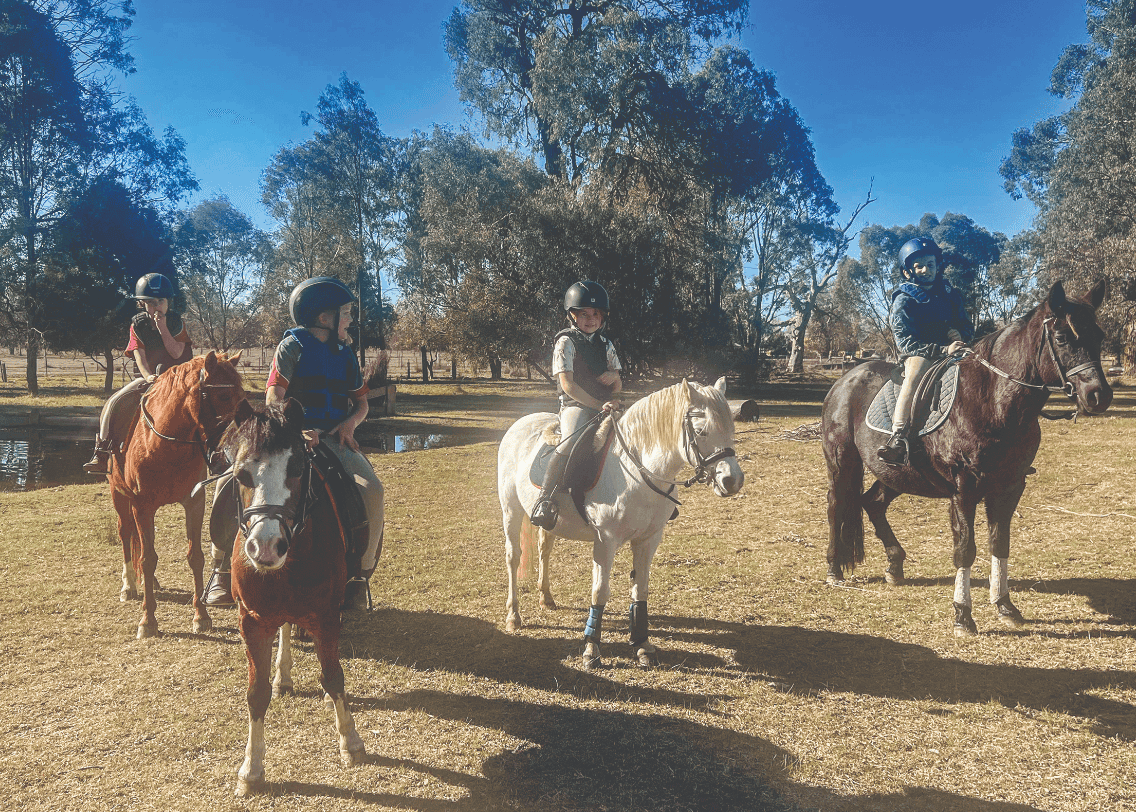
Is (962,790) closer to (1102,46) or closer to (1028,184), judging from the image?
(1102,46)

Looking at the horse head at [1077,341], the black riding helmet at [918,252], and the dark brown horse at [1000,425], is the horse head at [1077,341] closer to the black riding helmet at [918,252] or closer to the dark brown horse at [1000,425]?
the dark brown horse at [1000,425]

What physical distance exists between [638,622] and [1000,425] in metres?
3.50

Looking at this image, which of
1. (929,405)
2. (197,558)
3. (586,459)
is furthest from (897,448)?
(197,558)

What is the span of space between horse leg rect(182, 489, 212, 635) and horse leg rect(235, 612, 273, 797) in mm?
2462

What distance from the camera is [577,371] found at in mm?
5098

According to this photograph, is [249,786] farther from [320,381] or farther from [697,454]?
[697,454]

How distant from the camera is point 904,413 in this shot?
5.97m

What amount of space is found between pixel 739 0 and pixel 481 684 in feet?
114

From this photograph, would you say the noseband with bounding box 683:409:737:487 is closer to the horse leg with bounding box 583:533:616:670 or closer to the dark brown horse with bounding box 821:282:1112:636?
the horse leg with bounding box 583:533:616:670

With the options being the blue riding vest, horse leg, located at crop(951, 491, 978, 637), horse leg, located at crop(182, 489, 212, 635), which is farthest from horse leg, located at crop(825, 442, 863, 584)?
horse leg, located at crop(182, 489, 212, 635)

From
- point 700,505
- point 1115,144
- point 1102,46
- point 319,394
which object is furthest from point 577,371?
point 1102,46

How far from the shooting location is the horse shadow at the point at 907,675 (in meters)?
4.31

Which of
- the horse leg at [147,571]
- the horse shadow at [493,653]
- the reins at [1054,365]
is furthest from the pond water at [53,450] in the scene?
the reins at [1054,365]

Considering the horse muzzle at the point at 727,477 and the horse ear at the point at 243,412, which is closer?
the horse ear at the point at 243,412
